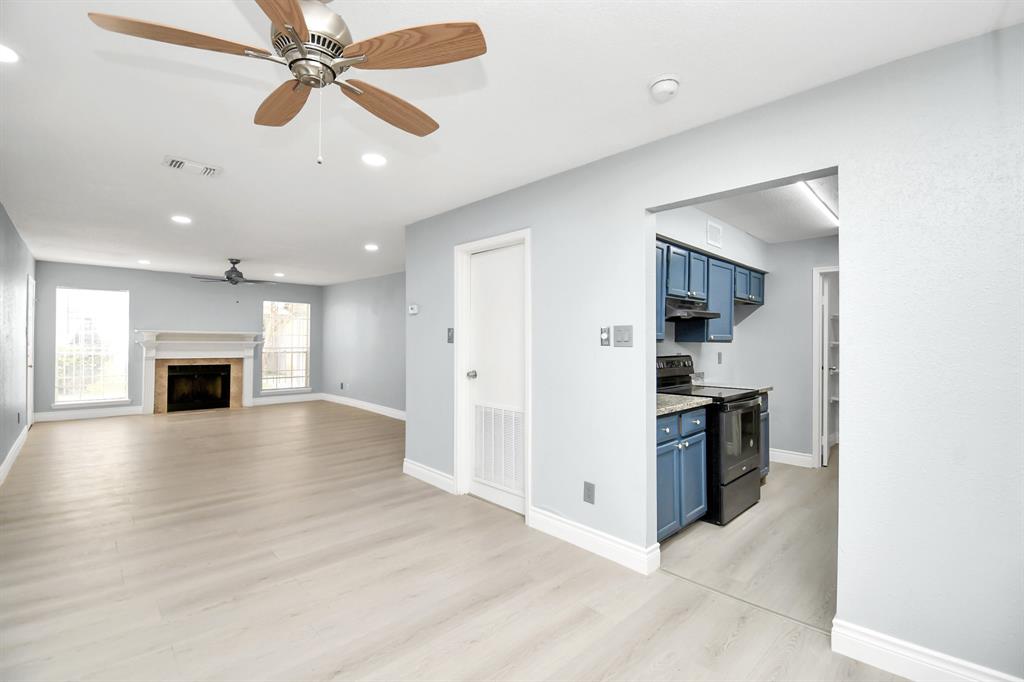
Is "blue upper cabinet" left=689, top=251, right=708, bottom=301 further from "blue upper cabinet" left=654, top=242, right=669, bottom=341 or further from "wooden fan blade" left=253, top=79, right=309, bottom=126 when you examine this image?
"wooden fan blade" left=253, top=79, right=309, bottom=126

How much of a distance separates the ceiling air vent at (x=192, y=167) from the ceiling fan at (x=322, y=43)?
6.49 feet

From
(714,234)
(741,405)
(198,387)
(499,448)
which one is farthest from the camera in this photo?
(198,387)

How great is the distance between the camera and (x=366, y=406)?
8953mm

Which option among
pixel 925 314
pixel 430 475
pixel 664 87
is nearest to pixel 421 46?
pixel 664 87

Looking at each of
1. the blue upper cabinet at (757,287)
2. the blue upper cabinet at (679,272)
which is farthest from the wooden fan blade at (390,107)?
the blue upper cabinet at (757,287)

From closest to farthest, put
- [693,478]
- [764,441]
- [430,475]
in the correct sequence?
1. [693,478]
2. [764,441]
3. [430,475]

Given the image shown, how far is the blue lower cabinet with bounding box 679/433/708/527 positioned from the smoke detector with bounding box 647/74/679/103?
6.88 ft

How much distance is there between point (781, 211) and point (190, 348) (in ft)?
31.2

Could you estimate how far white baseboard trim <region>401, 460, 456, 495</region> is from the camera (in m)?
4.15

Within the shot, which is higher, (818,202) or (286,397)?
(818,202)

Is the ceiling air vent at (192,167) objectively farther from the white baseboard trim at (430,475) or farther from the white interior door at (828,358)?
the white interior door at (828,358)

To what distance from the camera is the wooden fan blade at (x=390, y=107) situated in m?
1.56

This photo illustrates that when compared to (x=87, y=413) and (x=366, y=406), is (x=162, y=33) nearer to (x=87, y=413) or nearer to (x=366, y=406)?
(x=366, y=406)

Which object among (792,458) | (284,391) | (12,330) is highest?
(12,330)
